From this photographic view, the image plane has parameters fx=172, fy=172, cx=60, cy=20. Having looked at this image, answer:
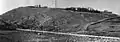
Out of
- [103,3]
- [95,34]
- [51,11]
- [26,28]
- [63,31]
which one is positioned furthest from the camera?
[103,3]

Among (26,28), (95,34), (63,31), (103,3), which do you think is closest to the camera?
(95,34)

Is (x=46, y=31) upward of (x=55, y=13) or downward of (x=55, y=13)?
downward

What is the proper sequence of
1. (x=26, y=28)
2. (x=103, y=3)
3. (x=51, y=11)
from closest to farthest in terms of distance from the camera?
(x=26, y=28) → (x=51, y=11) → (x=103, y=3)

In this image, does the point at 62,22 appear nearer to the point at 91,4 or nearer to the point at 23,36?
the point at 23,36

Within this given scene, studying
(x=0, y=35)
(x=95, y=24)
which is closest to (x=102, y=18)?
(x=95, y=24)

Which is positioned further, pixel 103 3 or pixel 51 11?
pixel 103 3

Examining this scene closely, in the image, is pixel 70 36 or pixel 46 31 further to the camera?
pixel 46 31

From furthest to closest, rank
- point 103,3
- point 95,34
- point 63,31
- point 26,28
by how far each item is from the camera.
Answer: point 103,3, point 26,28, point 63,31, point 95,34

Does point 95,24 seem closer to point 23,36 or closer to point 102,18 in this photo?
point 102,18

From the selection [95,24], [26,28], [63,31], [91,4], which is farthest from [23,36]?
[91,4]
